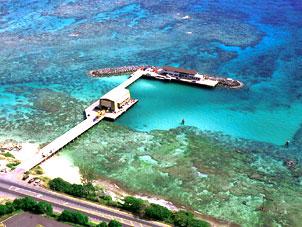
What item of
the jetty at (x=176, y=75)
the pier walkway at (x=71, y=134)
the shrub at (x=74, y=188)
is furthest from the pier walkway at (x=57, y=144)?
the jetty at (x=176, y=75)

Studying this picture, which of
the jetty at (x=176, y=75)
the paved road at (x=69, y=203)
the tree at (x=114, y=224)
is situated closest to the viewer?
the tree at (x=114, y=224)

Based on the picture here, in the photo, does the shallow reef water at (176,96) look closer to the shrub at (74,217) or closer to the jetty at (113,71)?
the jetty at (113,71)

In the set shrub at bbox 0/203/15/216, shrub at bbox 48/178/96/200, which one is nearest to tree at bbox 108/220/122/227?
shrub at bbox 48/178/96/200

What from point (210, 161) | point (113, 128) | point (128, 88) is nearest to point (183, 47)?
point (128, 88)

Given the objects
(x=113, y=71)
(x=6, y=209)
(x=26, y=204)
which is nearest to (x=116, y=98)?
A: (x=113, y=71)

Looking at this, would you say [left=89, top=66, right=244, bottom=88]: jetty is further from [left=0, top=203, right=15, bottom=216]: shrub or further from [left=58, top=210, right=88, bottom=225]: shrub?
[left=0, top=203, right=15, bottom=216]: shrub

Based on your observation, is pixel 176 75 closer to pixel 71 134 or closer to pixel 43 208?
pixel 71 134
